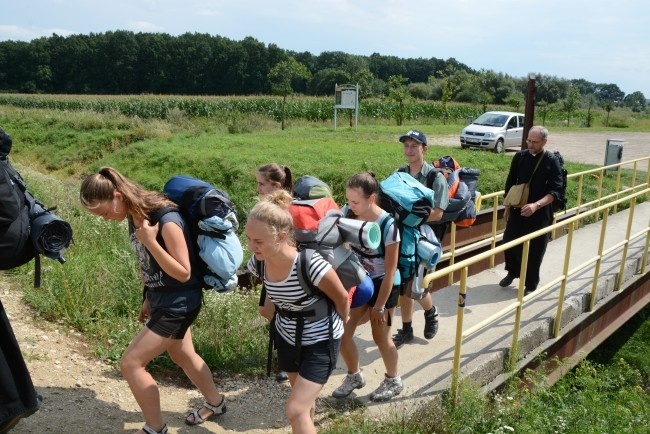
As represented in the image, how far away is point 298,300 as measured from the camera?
3.10 m

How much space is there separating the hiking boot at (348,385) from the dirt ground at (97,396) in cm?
12

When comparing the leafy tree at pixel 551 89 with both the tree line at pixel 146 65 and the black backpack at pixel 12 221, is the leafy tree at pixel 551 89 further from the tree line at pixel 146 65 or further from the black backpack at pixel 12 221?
the black backpack at pixel 12 221

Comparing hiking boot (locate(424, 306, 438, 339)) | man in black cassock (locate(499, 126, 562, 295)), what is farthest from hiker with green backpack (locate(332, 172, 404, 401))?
man in black cassock (locate(499, 126, 562, 295))

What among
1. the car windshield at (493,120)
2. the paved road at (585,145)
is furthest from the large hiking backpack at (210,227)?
the car windshield at (493,120)

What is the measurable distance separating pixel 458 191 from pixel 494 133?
17298 millimetres

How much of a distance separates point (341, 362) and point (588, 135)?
2917 centimetres

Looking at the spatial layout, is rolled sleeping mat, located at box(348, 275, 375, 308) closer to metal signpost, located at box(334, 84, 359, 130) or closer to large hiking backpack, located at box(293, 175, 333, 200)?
large hiking backpack, located at box(293, 175, 333, 200)

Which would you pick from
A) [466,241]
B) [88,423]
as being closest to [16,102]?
[466,241]

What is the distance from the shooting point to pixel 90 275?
580cm

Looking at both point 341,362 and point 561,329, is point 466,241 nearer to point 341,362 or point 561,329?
point 561,329

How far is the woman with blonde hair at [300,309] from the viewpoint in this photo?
2.98 metres

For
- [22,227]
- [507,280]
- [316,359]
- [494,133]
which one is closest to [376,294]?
[316,359]

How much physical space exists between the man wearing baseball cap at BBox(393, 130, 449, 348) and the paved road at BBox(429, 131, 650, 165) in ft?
48.0

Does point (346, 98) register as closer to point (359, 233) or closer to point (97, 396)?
point (97, 396)
